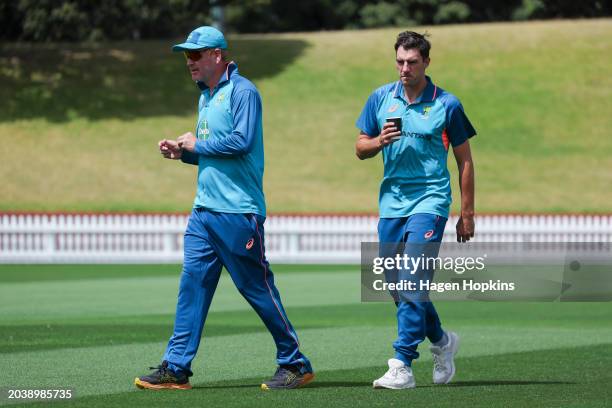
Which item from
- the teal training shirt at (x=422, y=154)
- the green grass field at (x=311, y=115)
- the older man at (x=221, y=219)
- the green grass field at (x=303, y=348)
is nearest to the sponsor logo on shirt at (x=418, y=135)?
the teal training shirt at (x=422, y=154)

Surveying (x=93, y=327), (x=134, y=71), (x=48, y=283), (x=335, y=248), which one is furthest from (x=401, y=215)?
(x=134, y=71)

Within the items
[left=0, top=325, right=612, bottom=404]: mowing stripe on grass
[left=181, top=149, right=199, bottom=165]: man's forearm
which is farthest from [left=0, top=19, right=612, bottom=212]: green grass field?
[left=181, top=149, right=199, bottom=165]: man's forearm

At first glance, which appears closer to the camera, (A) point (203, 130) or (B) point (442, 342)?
(A) point (203, 130)

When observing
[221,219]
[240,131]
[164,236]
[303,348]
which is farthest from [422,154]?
[164,236]

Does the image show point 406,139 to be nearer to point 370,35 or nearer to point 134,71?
point 134,71

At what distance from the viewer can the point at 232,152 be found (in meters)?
7.72

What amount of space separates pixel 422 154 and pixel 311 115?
33.3m

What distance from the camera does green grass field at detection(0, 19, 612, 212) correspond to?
116 feet

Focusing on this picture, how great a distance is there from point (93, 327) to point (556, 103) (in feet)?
105

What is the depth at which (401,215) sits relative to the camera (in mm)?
8109

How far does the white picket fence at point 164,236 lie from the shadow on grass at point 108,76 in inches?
689

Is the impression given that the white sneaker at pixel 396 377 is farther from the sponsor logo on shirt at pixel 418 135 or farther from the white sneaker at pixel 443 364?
the sponsor logo on shirt at pixel 418 135

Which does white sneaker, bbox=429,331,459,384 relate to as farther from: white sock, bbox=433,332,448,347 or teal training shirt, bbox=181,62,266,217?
teal training shirt, bbox=181,62,266,217

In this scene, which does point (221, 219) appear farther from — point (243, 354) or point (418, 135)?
point (243, 354)
